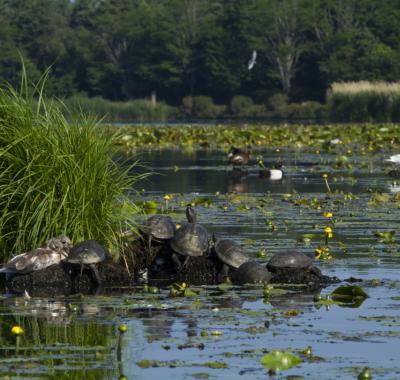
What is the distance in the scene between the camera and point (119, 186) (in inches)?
531

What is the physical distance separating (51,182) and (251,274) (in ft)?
7.45

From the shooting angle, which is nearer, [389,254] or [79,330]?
[79,330]

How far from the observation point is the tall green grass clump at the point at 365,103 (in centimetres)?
5234

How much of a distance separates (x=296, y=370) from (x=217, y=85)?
9282 centimetres

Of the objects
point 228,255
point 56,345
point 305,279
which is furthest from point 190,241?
point 56,345

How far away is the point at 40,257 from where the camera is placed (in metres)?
12.2

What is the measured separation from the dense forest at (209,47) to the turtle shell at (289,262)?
249 feet

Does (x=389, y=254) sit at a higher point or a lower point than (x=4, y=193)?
lower

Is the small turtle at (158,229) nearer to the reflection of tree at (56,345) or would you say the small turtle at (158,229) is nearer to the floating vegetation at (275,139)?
the reflection of tree at (56,345)

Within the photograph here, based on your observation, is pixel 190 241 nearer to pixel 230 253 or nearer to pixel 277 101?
pixel 230 253

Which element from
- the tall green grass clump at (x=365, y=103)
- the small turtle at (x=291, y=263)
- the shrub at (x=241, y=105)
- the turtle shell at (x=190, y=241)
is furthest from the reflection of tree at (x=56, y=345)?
the shrub at (x=241, y=105)

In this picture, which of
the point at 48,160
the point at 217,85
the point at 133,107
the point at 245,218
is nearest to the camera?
the point at 48,160

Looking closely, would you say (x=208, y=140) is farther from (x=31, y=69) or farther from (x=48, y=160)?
(x=31, y=69)

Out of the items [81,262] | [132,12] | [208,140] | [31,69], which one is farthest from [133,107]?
[81,262]
